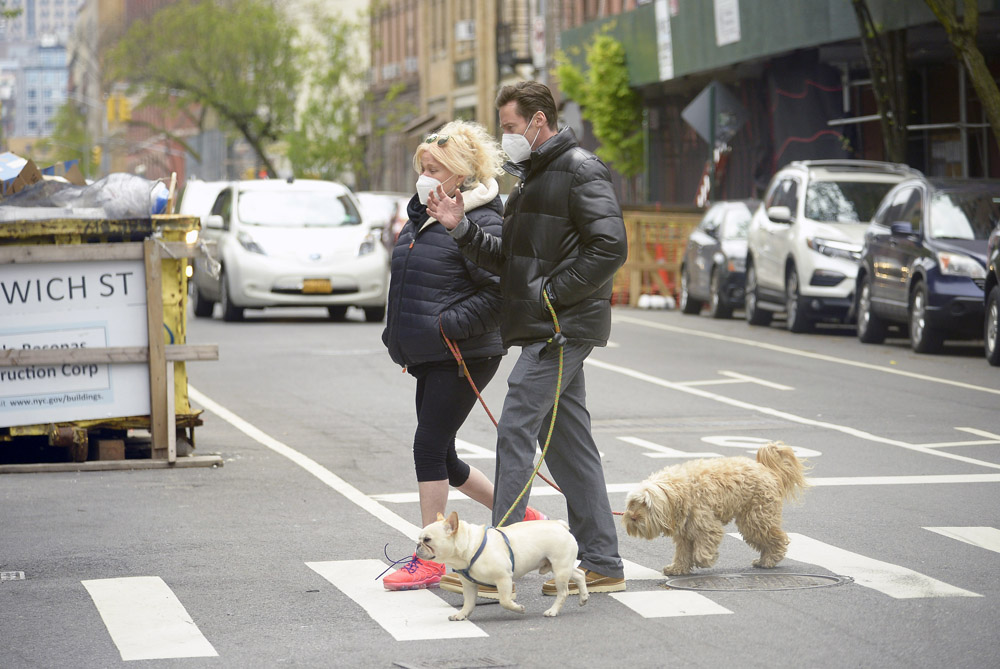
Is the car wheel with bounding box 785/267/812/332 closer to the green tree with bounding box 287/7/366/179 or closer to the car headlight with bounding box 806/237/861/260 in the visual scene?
the car headlight with bounding box 806/237/861/260

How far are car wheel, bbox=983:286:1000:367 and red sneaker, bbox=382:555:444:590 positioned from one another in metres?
11.0

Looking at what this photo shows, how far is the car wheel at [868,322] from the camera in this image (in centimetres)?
2028

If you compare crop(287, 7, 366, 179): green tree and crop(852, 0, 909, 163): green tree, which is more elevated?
crop(287, 7, 366, 179): green tree

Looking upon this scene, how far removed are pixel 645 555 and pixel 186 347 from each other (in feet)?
12.6

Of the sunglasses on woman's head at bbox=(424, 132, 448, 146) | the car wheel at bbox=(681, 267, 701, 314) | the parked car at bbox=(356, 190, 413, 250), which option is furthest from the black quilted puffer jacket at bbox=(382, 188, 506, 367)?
the parked car at bbox=(356, 190, 413, 250)

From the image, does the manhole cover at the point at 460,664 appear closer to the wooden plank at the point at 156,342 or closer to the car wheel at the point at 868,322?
the wooden plank at the point at 156,342

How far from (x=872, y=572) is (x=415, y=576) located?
1.84 m

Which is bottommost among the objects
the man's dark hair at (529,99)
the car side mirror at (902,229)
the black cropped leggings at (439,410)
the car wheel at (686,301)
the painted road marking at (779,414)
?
the painted road marking at (779,414)

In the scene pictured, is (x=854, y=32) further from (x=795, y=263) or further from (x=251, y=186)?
(x=251, y=186)

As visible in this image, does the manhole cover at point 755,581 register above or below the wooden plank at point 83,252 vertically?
below

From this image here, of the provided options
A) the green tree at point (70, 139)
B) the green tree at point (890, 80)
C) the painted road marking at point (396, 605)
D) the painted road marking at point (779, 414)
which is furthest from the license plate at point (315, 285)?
the green tree at point (70, 139)

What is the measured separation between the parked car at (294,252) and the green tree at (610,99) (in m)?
17.4

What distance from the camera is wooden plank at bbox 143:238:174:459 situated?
10633 millimetres

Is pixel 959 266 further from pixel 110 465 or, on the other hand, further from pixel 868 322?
pixel 110 465
